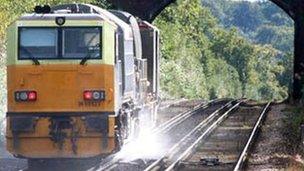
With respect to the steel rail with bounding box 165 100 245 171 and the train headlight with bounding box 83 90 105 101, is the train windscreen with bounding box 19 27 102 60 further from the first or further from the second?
the steel rail with bounding box 165 100 245 171

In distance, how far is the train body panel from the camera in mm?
16359

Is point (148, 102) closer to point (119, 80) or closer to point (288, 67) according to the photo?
point (119, 80)

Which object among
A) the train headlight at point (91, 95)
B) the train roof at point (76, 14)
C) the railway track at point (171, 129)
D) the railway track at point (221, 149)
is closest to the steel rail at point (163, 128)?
the railway track at point (171, 129)

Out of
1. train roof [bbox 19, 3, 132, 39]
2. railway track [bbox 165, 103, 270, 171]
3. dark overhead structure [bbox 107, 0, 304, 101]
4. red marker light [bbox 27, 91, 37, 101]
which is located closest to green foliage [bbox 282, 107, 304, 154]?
railway track [bbox 165, 103, 270, 171]

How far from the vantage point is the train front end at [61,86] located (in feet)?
53.6

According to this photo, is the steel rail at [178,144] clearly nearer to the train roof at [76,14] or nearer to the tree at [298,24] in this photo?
the train roof at [76,14]

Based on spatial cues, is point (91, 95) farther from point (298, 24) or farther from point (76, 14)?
point (298, 24)

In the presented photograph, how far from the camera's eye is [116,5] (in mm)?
46188

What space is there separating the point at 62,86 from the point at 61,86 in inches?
0.7

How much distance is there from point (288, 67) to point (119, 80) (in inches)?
3278

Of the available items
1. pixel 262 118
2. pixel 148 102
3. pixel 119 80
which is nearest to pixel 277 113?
pixel 262 118

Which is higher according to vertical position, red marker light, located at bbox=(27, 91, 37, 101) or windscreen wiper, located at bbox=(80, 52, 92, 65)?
windscreen wiper, located at bbox=(80, 52, 92, 65)

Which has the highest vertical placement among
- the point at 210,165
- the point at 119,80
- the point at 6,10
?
the point at 6,10

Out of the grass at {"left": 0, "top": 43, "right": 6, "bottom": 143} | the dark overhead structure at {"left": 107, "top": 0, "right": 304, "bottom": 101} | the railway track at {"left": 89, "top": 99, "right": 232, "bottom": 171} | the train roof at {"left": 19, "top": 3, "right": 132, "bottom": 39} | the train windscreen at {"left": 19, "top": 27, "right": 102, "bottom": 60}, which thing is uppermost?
the dark overhead structure at {"left": 107, "top": 0, "right": 304, "bottom": 101}
